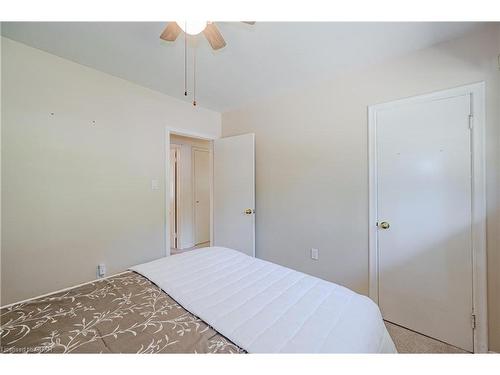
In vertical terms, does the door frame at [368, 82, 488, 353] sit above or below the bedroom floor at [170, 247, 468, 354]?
above

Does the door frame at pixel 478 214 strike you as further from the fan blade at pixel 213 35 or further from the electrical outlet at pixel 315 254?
the fan blade at pixel 213 35

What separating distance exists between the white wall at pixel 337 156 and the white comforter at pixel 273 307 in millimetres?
1090

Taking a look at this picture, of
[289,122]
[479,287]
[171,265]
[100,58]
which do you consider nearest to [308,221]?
[289,122]

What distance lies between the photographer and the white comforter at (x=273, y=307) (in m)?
0.75

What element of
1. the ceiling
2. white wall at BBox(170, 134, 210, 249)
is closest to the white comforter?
the ceiling

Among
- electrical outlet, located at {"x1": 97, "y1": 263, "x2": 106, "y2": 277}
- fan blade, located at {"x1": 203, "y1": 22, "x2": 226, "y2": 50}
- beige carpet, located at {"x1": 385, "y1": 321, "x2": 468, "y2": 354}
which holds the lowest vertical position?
beige carpet, located at {"x1": 385, "y1": 321, "x2": 468, "y2": 354}

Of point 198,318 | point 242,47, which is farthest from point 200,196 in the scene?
point 198,318

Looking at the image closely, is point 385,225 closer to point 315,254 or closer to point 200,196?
point 315,254

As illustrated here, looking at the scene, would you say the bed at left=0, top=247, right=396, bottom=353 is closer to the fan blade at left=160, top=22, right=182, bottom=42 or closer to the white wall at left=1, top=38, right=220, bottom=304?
the white wall at left=1, top=38, right=220, bottom=304

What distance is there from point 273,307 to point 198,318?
0.34 metres

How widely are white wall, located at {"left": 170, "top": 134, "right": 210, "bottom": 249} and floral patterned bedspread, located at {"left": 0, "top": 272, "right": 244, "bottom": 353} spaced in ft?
9.73

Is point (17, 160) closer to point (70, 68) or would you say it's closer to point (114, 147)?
point (114, 147)

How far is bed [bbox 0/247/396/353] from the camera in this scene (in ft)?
2.41

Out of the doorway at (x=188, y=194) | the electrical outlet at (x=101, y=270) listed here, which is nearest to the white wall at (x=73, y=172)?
the electrical outlet at (x=101, y=270)
